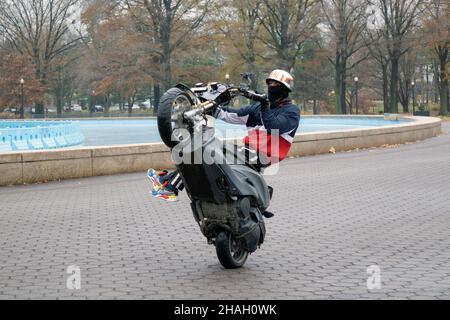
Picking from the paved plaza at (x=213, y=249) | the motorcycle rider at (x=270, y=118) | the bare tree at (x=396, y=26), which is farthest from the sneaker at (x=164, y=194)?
the bare tree at (x=396, y=26)

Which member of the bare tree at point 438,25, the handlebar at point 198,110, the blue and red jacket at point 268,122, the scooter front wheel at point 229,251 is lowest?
the scooter front wheel at point 229,251

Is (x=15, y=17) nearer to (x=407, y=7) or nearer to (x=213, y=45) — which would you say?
(x=213, y=45)

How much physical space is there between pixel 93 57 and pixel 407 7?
29035mm

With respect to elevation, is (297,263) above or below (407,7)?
below

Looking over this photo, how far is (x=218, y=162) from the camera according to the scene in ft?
21.7

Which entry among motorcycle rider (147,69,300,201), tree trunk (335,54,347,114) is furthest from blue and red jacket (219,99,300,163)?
tree trunk (335,54,347,114)

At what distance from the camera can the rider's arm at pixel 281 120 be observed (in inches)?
284

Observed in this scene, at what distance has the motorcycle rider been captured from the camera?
23.7 feet

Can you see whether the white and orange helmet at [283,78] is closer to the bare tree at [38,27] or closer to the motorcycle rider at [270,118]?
the motorcycle rider at [270,118]

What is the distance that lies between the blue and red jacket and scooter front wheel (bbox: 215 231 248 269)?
0.89 m

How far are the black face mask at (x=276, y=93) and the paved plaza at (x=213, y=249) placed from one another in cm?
161

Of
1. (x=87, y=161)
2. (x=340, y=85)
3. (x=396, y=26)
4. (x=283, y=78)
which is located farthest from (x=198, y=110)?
(x=340, y=85)
